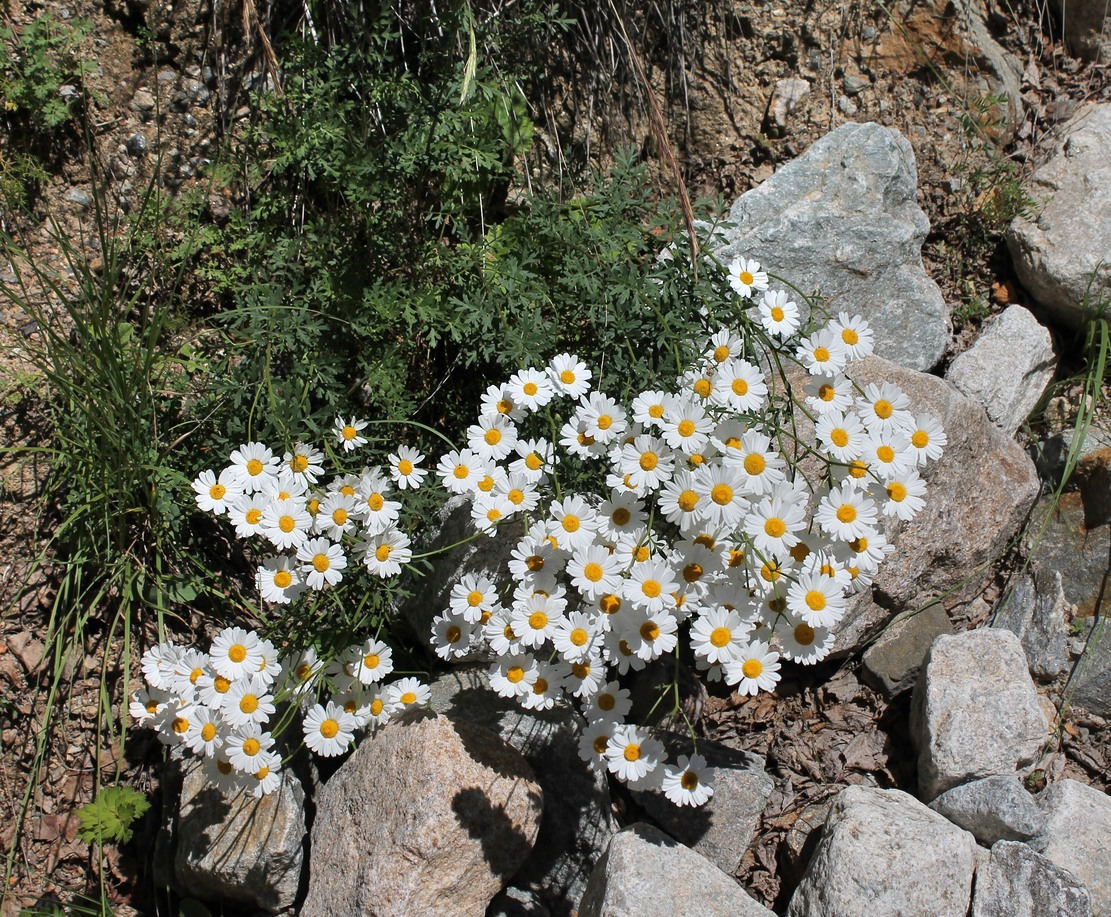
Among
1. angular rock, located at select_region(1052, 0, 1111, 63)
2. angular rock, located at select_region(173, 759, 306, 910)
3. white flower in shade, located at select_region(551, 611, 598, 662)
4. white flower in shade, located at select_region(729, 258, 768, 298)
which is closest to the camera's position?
white flower in shade, located at select_region(551, 611, 598, 662)

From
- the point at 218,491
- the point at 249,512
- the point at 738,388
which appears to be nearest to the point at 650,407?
the point at 738,388

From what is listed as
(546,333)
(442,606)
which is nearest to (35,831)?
(442,606)

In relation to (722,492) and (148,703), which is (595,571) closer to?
(722,492)

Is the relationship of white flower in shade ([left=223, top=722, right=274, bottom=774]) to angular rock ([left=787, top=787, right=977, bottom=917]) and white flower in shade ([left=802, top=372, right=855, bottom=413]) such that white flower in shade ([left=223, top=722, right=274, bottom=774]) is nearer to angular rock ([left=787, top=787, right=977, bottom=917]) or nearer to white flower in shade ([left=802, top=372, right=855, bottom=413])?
angular rock ([left=787, top=787, right=977, bottom=917])

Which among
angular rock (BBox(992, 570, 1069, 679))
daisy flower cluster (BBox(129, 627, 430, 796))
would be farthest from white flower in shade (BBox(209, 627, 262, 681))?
angular rock (BBox(992, 570, 1069, 679))

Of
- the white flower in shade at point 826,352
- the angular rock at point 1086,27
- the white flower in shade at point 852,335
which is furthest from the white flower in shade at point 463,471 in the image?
the angular rock at point 1086,27

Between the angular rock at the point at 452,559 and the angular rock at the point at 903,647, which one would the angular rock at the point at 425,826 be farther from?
the angular rock at the point at 903,647
